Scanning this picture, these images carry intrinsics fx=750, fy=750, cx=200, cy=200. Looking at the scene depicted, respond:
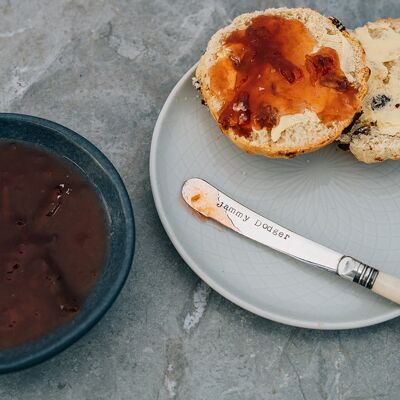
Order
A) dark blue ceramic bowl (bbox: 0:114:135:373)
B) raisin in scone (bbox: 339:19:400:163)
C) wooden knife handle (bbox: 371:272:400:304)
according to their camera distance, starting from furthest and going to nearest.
A: 1. raisin in scone (bbox: 339:19:400:163)
2. wooden knife handle (bbox: 371:272:400:304)
3. dark blue ceramic bowl (bbox: 0:114:135:373)

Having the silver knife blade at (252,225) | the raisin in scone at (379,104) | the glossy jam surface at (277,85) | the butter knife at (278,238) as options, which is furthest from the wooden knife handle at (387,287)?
the glossy jam surface at (277,85)

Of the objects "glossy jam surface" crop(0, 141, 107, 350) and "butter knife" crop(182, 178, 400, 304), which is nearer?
"glossy jam surface" crop(0, 141, 107, 350)

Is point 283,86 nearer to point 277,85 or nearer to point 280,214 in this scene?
point 277,85

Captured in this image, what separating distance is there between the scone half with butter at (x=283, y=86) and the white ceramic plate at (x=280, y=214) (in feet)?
0.46

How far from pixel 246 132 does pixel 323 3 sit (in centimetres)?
70

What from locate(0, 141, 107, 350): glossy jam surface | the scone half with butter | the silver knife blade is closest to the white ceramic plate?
the silver knife blade

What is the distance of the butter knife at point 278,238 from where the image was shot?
211 cm

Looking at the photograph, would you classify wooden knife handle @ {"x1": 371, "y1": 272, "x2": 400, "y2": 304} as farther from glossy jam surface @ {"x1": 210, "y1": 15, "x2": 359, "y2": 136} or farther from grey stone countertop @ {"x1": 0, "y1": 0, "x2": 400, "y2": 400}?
glossy jam surface @ {"x1": 210, "y1": 15, "x2": 359, "y2": 136}

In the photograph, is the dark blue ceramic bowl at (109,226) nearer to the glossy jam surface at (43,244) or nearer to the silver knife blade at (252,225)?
the glossy jam surface at (43,244)

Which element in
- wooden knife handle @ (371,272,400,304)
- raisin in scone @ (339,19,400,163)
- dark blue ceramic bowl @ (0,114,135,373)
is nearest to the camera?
dark blue ceramic bowl @ (0,114,135,373)

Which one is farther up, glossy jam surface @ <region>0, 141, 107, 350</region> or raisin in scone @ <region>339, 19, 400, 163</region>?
raisin in scone @ <region>339, 19, 400, 163</region>

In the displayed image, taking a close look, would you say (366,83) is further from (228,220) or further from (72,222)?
(72,222)

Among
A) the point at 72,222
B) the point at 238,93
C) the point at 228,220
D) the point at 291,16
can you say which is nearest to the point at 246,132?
the point at 238,93

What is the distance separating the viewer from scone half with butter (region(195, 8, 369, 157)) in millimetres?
2160
